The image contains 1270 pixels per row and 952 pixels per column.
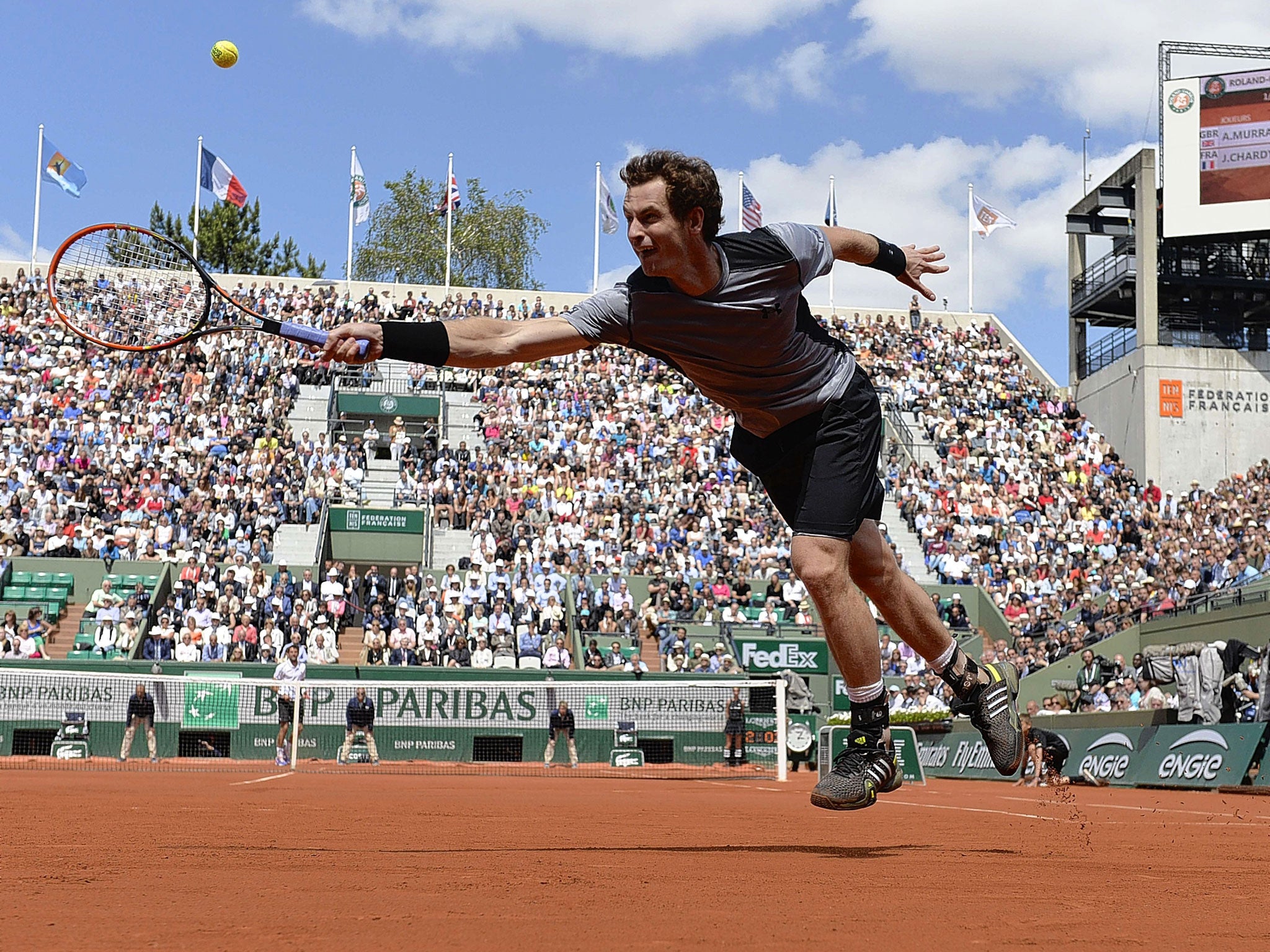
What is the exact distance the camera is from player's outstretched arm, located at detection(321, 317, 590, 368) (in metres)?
5.34

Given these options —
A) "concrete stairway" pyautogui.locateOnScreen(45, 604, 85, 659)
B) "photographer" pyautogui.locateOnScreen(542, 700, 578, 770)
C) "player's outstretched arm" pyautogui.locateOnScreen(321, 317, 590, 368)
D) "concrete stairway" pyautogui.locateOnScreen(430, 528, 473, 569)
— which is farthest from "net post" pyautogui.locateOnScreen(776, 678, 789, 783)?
"player's outstretched arm" pyautogui.locateOnScreen(321, 317, 590, 368)

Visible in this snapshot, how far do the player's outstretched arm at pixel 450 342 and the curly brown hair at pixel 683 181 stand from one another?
68 cm

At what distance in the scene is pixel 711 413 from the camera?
36.5 meters

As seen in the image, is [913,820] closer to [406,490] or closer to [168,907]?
[168,907]

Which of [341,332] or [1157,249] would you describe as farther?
[1157,249]

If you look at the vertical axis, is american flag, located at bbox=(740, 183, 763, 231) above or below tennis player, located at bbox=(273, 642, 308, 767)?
above

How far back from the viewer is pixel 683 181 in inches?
219

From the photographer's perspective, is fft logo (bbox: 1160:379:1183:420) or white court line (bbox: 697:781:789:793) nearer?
white court line (bbox: 697:781:789:793)

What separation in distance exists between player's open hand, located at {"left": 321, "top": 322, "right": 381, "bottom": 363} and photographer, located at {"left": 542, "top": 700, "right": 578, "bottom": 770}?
1739 centimetres

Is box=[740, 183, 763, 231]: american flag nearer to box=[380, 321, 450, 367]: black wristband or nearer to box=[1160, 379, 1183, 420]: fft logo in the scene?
box=[1160, 379, 1183, 420]: fft logo

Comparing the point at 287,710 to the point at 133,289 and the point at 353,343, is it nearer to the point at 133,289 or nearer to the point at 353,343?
the point at 133,289

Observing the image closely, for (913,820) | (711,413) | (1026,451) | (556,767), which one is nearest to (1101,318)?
(1026,451)

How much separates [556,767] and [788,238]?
55.5 feet

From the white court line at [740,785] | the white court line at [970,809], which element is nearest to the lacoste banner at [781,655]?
the white court line at [740,785]
